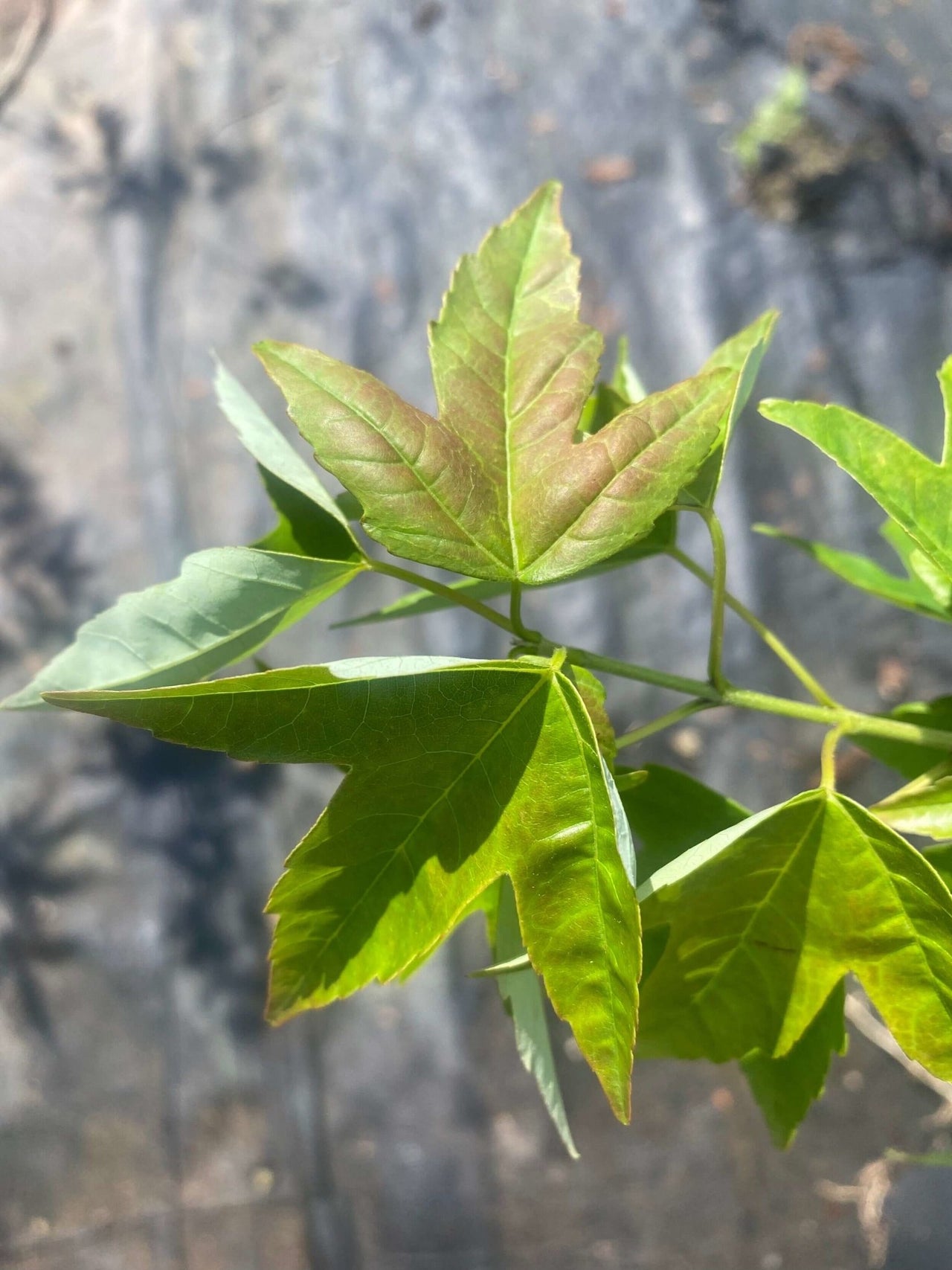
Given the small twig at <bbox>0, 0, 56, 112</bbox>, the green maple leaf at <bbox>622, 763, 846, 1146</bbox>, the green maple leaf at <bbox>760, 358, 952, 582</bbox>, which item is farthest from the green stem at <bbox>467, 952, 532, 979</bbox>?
the small twig at <bbox>0, 0, 56, 112</bbox>

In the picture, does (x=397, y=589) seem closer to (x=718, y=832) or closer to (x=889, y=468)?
(x=718, y=832)

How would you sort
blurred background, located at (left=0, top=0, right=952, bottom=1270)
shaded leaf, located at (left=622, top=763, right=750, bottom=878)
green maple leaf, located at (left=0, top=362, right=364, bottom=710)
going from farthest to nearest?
1. blurred background, located at (left=0, top=0, right=952, bottom=1270)
2. shaded leaf, located at (left=622, top=763, right=750, bottom=878)
3. green maple leaf, located at (left=0, top=362, right=364, bottom=710)

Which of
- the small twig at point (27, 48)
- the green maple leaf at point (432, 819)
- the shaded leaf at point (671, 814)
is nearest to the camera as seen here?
the green maple leaf at point (432, 819)

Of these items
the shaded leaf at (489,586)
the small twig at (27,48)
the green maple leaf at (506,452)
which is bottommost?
the shaded leaf at (489,586)

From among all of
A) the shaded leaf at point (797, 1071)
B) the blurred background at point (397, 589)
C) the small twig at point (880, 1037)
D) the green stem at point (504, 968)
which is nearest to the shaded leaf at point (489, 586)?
the green stem at point (504, 968)

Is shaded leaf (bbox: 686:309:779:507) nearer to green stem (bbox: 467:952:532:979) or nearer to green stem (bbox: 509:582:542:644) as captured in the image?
green stem (bbox: 509:582:542:644)

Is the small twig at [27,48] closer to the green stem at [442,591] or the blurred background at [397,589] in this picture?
the blurred background at [397,589]
